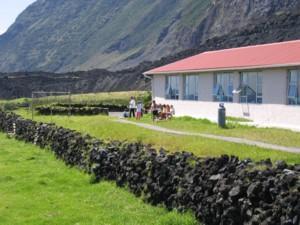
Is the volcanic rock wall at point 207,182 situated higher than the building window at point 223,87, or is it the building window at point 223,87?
the building window at point 223,87

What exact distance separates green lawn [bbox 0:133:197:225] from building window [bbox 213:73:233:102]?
16877 mm

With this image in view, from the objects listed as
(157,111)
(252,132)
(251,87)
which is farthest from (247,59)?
(252,132)

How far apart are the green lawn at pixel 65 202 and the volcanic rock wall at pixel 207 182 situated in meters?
0.38

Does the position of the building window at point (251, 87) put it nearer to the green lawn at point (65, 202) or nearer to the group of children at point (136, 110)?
the group of children at point (136, 110)

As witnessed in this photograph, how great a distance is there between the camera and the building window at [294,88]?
1147 inches

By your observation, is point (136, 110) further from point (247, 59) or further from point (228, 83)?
point (247, 59)

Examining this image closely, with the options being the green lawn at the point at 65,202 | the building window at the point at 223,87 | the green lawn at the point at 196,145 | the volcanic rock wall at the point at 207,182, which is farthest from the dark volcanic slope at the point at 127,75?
the volcanic rock wall at the point at 207,182

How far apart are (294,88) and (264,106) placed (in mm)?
2804

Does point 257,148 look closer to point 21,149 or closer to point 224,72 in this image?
point 21,149

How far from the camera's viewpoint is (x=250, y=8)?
471 feet

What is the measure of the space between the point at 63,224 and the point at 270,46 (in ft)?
95.0

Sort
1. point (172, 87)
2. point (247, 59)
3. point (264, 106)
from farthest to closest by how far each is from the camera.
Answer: point (172, 87) < point (247, 59) < point (264, 106)

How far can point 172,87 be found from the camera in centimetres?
4347

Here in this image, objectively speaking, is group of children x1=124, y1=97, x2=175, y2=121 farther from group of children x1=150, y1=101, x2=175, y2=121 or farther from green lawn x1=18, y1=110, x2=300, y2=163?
green lawn x1=18, y1=110, x2=300, y2=163
